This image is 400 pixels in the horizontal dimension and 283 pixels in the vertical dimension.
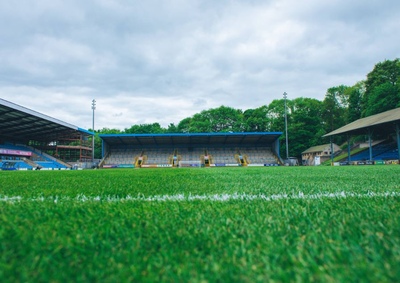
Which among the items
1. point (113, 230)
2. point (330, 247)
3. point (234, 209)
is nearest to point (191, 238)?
point (113, 230)

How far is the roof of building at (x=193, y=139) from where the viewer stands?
3231 cm

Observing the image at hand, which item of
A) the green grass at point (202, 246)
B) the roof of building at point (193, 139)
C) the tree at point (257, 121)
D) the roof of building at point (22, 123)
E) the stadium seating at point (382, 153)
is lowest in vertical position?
the green grass at point (202, 246)

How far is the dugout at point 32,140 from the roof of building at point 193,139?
5.07 m

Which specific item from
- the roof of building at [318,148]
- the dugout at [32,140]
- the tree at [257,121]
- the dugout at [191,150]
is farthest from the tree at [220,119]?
the dugout at [32,140]

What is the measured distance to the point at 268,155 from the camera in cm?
3506

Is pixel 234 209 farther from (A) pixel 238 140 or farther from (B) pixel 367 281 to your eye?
(A) pixel 238 140

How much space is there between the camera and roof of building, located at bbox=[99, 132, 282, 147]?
32.3m

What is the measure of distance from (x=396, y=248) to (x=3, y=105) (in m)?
22.8

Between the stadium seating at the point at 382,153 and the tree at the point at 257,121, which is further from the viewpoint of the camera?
the tree at the point at 257,121

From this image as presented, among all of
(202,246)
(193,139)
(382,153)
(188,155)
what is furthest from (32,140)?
(382,153)

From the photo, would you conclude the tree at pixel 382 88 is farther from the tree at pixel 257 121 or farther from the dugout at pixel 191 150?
the tree at pixel 257 121

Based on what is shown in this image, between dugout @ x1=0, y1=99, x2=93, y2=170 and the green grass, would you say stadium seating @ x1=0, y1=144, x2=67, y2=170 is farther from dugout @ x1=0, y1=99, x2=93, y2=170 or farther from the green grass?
the green grass

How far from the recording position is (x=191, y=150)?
3584 cm

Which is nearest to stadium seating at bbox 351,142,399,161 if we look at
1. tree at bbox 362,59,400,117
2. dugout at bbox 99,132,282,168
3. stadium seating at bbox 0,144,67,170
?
tree at bbox 362,59,400,117
